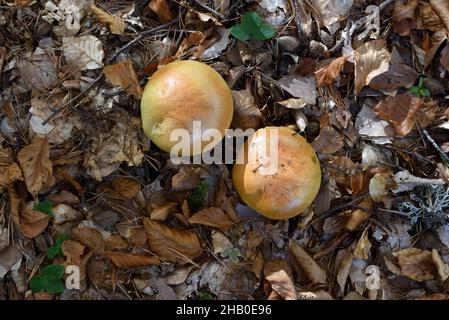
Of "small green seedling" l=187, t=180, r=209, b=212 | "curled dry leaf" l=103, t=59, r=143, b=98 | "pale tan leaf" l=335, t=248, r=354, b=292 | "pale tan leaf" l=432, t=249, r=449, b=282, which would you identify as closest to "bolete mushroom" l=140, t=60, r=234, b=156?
"curled dry leaf" l=103, t=59, r=143, b=98

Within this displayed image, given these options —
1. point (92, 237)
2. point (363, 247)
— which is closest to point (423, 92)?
point (363, 247)

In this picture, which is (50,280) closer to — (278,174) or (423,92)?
(278,174)

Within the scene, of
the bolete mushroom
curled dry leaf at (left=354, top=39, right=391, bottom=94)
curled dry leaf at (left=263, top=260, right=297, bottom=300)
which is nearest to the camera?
the bolete mushroom

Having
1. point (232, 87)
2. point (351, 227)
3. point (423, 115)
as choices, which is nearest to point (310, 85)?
point (232, 87)

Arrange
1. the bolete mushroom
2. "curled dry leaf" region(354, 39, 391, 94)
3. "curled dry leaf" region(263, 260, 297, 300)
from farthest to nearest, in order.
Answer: "curled dry leaf" region(354, 39, 391, 94) → "curled dry leaf" region(263, 260, 297, 300) → the bolete mushroom

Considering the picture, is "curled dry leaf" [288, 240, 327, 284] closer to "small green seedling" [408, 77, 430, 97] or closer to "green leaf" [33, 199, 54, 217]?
"small green seedling" [408, 77, 430, 97]

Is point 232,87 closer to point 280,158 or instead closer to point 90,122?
point 280,158
